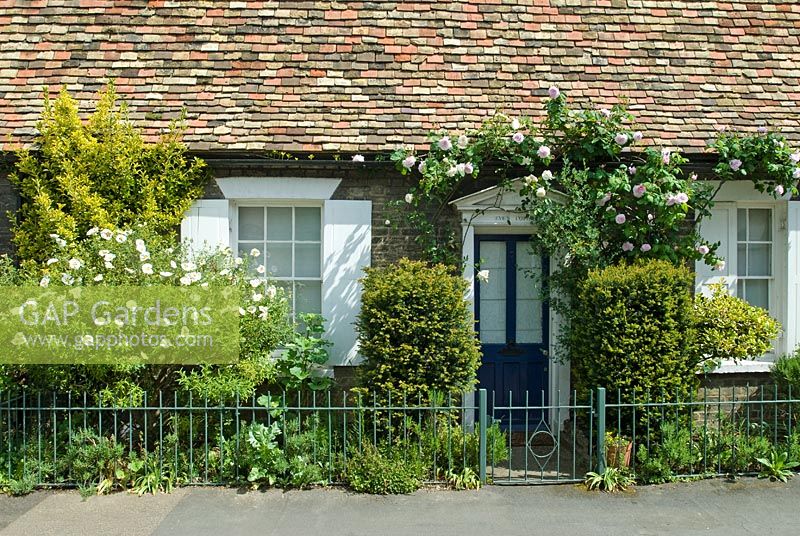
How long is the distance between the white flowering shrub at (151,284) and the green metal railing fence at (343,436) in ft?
0.61

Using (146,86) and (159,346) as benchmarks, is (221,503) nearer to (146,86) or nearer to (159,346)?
(159,346)

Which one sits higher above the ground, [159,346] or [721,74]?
[721,74]

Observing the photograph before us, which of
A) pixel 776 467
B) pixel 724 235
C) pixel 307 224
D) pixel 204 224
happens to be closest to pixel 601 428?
pixel 776 467

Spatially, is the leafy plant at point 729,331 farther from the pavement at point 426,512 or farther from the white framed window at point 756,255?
the pavement at point 426,512

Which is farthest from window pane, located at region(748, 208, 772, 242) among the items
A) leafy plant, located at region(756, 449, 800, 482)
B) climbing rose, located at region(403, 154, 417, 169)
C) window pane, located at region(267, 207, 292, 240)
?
window pane, located at region(267, 207, 292, 240)

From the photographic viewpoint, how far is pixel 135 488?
263 inches

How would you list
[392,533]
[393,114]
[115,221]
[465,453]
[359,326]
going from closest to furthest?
[392,533] → [465,453] → [359,326] → [115,221] → [393,114]

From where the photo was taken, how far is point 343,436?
6.96 m

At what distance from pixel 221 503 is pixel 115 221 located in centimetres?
326

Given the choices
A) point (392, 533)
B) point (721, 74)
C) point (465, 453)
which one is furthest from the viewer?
point (721, 74)

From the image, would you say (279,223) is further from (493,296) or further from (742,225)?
(742,225)

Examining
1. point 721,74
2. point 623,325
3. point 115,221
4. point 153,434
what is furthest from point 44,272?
point 721,74

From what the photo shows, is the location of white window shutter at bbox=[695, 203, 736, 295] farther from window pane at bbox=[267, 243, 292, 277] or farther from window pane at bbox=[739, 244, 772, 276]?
window pane at bbox=[267, 243, 292, 277]

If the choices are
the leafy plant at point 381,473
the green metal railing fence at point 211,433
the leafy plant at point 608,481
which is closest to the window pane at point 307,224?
the green metal railing fence at point 211,433
